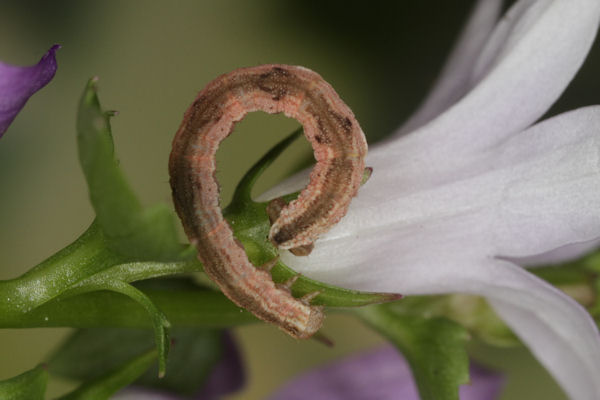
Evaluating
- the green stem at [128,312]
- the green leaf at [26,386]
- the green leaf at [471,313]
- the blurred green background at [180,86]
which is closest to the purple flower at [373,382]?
the green leaf at [471,313]

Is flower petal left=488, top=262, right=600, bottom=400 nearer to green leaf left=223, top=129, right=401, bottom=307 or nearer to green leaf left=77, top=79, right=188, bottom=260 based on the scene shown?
green leaf left=223, top=129, right=401, bottom=307

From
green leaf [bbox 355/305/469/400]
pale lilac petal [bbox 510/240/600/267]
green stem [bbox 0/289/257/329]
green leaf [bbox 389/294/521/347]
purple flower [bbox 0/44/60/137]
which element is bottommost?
green leaf [bbox 389/294/521/347]

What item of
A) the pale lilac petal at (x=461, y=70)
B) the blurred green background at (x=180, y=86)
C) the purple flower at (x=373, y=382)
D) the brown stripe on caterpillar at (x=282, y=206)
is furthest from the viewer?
the blurred green background at (x=180, y=86)

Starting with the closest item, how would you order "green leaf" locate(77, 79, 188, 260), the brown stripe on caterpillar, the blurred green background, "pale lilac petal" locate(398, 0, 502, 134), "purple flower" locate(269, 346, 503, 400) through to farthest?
"green leaf" locate(77, 79, 188, 260) → the brown stripe on caterpillar → "pale lilac petal" locate(398, 0, 502, 134) → "purple flower" locate(269, 346, 503, 400) → the blurred green background

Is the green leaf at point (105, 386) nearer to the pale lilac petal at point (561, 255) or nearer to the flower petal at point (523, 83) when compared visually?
the flower petal at point (523, 83)

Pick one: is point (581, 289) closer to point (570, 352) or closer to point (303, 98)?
point (570, 352)

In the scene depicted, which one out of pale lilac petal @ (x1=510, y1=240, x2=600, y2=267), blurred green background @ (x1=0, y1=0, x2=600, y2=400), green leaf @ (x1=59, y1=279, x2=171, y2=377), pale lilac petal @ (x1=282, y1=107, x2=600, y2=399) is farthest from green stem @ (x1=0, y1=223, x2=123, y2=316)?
blurred green background @ (x1=0, y1=0, x2=600, y2=400)

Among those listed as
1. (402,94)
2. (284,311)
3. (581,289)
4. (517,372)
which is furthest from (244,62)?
(284,311)
